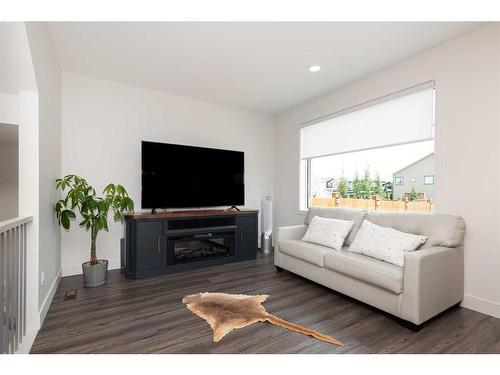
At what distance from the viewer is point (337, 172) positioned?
388cm

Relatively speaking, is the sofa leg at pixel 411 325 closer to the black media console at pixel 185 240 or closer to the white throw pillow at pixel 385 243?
the white throw pillow at pixel 385 243

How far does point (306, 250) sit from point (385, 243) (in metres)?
0.83

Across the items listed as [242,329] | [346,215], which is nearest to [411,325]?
[242,329]

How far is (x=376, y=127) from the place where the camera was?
3197 mm

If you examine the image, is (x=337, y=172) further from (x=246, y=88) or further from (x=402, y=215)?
(x=246, y=88)

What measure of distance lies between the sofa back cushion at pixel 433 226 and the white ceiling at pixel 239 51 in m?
1.74

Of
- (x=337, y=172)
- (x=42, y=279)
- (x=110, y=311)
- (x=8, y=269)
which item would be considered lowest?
(x=110, y=311)

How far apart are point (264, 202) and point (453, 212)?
2.70 meters

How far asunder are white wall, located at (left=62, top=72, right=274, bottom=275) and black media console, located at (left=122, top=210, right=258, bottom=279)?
0.58m

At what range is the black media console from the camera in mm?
3131

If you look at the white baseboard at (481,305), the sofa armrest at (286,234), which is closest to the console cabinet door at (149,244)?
the sofa armrest at (286,234)

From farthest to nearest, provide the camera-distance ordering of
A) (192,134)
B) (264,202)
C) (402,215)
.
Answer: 1. (264,202)
2. (192,134)
3. (402,215)

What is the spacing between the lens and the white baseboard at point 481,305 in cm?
216
